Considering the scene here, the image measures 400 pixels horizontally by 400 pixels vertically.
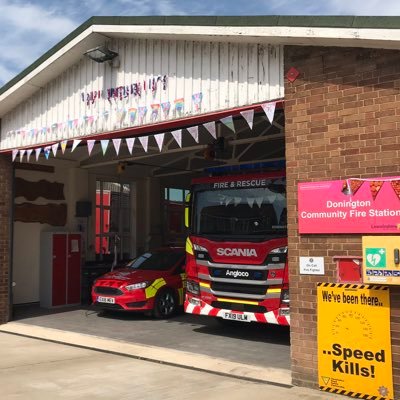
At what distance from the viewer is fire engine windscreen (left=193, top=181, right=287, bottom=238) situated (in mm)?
9141

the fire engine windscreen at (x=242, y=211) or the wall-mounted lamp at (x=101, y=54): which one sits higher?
the wall-mounted lamp at (x=101, y=54)

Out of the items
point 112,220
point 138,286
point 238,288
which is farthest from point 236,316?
point 112,220

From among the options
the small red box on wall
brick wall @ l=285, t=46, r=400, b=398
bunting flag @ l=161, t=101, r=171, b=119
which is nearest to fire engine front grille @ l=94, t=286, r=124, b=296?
bunting flag @ l=161, t=101, r=171, b=119

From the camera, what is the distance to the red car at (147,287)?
11633mm

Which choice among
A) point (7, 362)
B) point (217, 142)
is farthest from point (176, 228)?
point (7, 362)

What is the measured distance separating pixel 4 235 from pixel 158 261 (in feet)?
11.9

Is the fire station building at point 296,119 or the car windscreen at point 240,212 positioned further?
the car windscreen at point 240,212

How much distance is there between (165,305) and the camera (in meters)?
12.1

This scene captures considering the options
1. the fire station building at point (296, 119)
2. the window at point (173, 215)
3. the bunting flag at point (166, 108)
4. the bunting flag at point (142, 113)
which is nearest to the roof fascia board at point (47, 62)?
the fire station building at point (296, 119)

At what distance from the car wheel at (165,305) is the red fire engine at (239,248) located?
7.02 ft

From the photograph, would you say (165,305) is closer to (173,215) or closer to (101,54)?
(101,54)

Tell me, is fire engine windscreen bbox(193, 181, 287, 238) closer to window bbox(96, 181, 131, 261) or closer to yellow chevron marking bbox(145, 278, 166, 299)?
yellow chevron marking bbox(145, 278, 166, 299)

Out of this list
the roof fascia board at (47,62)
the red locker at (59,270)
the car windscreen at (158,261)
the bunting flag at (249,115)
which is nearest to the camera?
the bunting flag at (249,115)

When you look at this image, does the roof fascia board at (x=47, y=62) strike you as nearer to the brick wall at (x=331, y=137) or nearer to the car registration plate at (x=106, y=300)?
the brick wall at (x=331, y=137)
